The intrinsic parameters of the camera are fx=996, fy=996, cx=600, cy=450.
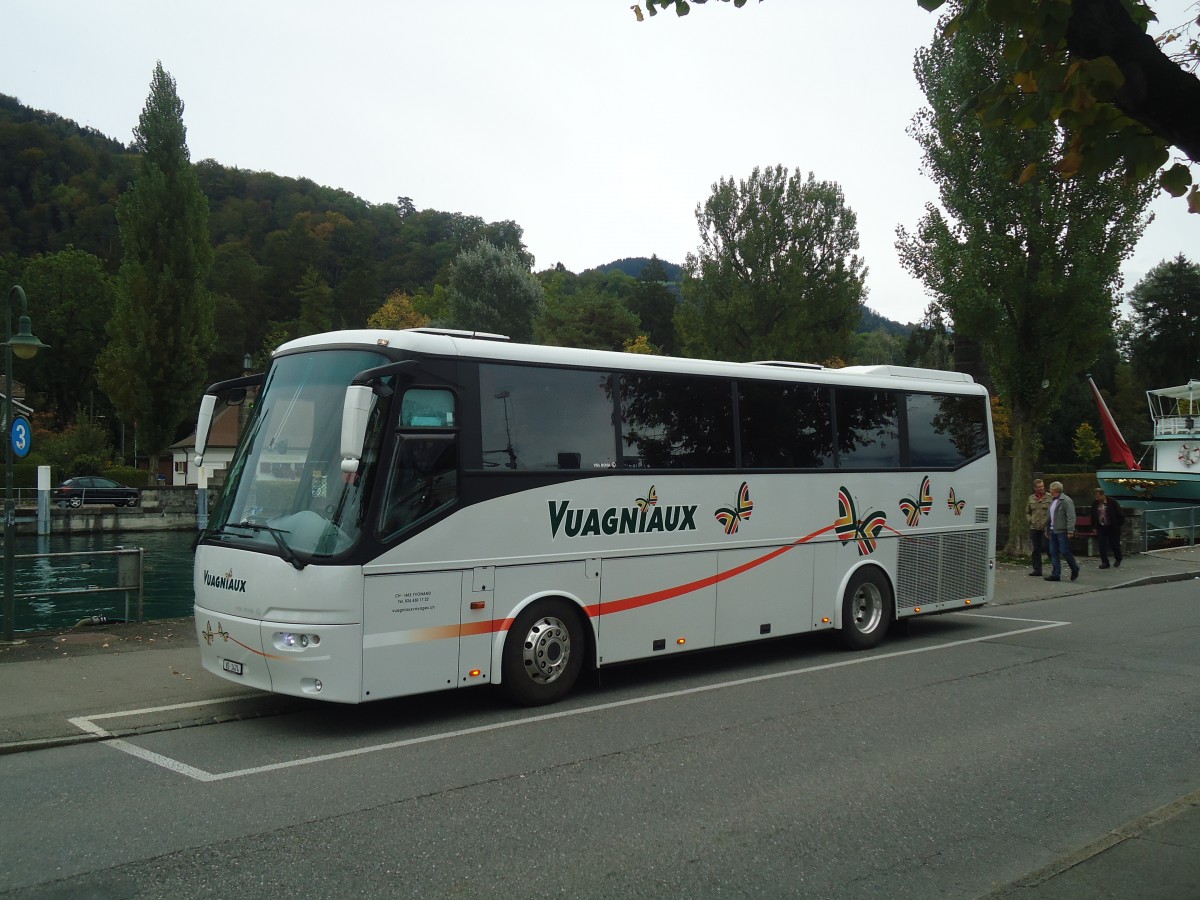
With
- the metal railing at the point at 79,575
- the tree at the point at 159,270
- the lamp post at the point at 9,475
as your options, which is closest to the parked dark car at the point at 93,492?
the tree at the point at 159,270

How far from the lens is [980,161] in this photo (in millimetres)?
25469

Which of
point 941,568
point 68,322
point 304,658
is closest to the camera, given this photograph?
point 304,658

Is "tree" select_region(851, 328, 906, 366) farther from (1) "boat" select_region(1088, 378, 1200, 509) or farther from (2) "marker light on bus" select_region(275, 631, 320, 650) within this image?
(2) "marker light on bus" select_region(275, 631, 320, 650)

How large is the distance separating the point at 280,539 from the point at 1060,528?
17.2 metres

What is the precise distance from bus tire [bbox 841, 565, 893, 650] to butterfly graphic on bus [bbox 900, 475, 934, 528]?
2.81 feet

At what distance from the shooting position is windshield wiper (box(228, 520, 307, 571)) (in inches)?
308

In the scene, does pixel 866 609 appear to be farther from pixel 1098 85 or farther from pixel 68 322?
pixel 68 322

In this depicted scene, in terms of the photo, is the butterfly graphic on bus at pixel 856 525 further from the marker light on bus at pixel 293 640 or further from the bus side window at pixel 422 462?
the marker light on bus at pixel 293 640

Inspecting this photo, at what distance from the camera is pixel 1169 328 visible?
66562 millimetres

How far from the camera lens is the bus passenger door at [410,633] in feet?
26.2

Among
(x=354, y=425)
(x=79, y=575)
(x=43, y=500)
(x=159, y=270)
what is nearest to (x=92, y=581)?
(x=79, y=575)

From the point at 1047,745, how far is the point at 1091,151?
494cm

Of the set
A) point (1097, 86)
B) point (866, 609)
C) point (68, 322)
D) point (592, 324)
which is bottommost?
point (866, 609)

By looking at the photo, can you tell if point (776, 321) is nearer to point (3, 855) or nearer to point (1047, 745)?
point (1047, 745)
